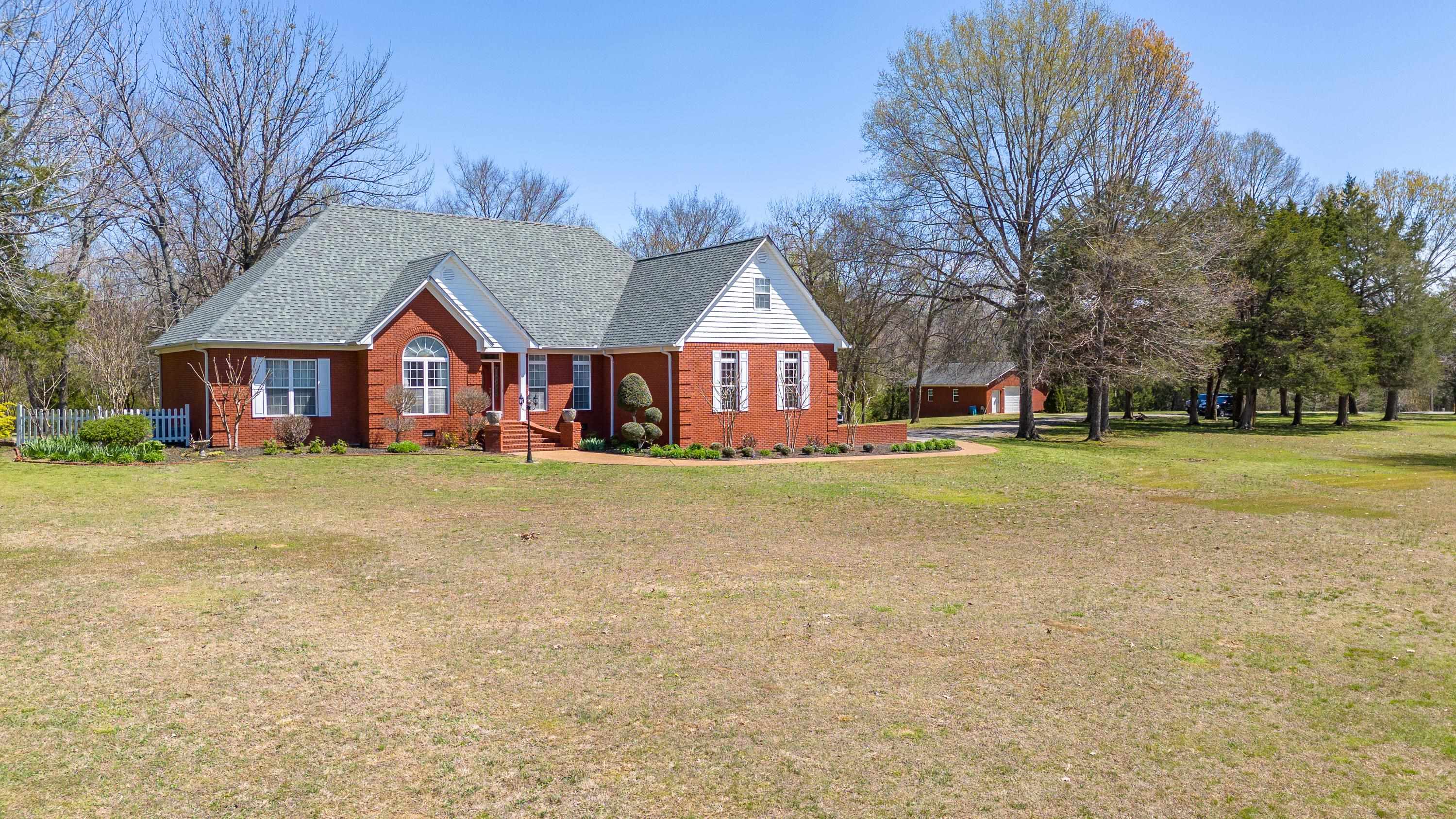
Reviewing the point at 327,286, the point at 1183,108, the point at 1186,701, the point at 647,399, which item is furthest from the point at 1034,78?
the point at 1186,701

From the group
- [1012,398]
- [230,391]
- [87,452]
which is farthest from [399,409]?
[1012,398]

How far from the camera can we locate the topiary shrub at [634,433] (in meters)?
27.2

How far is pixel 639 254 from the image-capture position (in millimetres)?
63938

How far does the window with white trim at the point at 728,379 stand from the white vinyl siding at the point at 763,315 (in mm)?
435

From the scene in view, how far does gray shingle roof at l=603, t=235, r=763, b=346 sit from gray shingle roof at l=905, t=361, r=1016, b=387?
3817 cm

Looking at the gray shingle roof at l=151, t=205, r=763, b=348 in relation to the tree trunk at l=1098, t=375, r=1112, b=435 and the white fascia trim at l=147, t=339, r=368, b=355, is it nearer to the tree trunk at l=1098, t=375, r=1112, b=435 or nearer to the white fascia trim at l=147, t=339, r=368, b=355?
the white fascia trim at l=147, t=339, r=368, b=355

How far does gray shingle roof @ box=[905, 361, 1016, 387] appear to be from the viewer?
69.4 m

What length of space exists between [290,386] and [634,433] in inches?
374

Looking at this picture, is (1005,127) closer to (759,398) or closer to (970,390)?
(759,398)

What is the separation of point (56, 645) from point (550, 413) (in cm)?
2193

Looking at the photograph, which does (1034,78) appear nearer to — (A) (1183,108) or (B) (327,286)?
(A) (1183,108)

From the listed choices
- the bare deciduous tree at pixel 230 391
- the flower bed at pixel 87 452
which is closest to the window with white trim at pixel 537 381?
the bare deciduous tree at pixel 230 391

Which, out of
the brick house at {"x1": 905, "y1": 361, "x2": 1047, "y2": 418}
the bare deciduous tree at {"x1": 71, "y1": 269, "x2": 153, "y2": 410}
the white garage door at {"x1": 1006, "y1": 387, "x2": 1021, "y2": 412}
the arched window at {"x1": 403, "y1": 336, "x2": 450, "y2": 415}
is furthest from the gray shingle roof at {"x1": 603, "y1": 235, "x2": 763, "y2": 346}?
the white garage door at {"x1": 1006, "y1": 387, "x2": 1021, "y2": 412}

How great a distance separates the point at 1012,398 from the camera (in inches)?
2835
